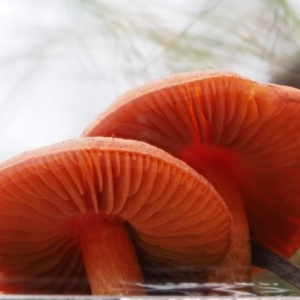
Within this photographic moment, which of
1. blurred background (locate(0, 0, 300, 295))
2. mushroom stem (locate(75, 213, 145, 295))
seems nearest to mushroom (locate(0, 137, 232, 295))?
mushroom stem (locate(75, 213, 145, 295))

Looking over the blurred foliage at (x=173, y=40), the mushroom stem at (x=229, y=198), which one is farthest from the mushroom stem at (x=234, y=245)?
the blurred foliage at (x=173, y=40)

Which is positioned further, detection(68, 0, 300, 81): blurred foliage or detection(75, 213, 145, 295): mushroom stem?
detection(68, 0, 300, 81): blurred foliage

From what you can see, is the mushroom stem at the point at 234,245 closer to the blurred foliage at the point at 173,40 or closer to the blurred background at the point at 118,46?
the blurred background at the point at 118,46

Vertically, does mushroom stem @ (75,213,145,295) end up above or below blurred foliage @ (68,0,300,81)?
below

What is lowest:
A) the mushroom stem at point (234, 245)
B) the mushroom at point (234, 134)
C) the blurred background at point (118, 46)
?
the mushroom stem at point (234, 245)

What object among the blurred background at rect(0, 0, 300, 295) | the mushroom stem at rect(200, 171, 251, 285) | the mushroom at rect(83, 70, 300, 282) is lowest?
the mushroom stem at rect(200, 171, 251, 285)

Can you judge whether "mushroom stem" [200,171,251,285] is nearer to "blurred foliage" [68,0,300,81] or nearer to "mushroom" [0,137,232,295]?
"mushroom" [0,137,232,295]

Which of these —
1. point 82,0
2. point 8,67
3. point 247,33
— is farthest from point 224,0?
point 8,67

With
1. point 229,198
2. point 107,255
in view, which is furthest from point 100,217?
point 229,198
